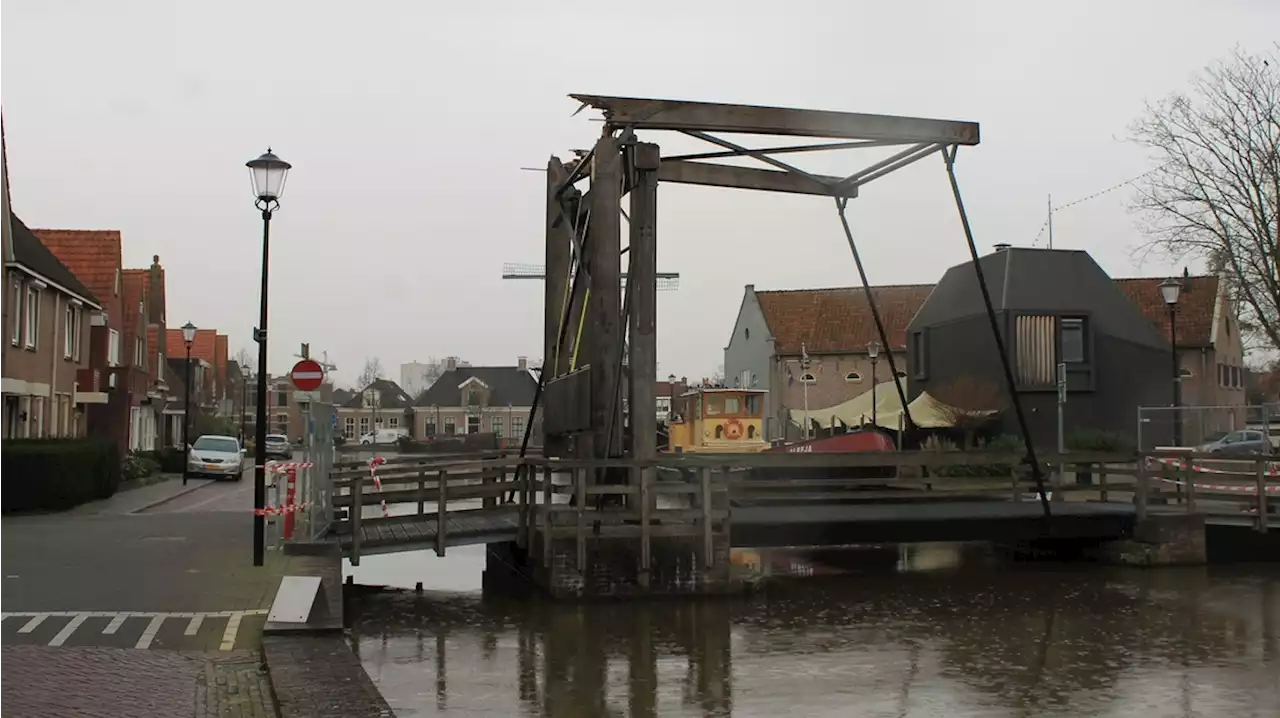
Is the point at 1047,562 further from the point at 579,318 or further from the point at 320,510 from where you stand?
the point at 320,510

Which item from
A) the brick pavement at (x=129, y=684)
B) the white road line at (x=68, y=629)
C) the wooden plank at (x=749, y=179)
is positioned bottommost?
the brick pavement at (x=129, y=684)

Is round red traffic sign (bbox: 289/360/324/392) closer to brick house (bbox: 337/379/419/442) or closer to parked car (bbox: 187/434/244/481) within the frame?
parked car (bbox: 187/434/244/481)

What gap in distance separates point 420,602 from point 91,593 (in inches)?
146

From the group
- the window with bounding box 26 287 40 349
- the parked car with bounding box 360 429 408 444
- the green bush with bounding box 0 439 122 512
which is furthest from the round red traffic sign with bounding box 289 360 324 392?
the parked car with bounding box 360 429 408 444

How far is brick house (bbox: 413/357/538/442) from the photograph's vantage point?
11019 centimetres

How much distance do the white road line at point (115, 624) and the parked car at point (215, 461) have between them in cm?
3141

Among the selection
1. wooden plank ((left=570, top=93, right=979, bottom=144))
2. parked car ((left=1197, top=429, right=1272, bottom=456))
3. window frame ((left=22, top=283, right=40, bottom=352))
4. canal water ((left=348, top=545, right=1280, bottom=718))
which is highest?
wooden plank ((left=570, top=93, right=979, bottom=144))

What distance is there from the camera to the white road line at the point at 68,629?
965cm

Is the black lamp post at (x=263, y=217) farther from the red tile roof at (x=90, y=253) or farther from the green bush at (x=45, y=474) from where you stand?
the red tile roof at (x=90, y=253)

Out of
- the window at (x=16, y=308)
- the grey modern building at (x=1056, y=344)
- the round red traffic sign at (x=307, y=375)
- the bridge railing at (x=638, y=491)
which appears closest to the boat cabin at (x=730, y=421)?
the grey modern building at (x=1056, y=344)

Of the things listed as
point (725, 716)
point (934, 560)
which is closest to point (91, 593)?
point (725, 716)

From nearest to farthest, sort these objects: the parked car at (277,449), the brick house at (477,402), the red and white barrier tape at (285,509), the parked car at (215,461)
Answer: the red and white barrier tape at (285,509) < the parked car at (215,461) < the parked car at (277,449) < the brick house at (477,402)

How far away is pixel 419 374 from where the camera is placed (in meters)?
156

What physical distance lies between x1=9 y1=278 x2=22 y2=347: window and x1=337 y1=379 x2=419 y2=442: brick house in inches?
3444
